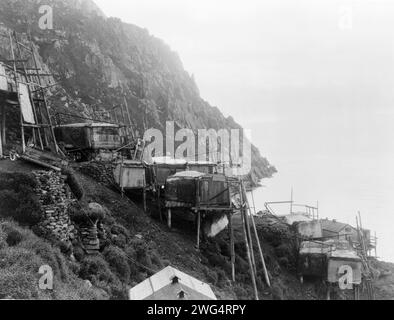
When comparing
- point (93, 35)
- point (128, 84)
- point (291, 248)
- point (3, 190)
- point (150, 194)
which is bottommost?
point (291, 248)

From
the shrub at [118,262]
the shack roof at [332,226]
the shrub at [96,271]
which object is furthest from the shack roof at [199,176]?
the shack roof at [332,226]

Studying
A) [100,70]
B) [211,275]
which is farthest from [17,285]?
[100,70]

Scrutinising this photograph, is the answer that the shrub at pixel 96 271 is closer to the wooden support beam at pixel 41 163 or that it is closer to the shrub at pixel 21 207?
the shrub at pixel 21 207

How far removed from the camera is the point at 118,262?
15.6 metres

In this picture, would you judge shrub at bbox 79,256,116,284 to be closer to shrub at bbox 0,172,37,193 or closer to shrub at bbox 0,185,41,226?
shrub at bbox 0,185,41,226

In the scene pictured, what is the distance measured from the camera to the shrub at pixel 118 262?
15336 mm

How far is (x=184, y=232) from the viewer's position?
78.4 feet

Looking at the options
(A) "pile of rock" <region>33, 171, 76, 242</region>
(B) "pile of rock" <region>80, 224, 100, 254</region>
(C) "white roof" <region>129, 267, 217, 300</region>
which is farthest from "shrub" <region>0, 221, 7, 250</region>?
(B) "pile of rock" <region>80, 224, 100, 254</region>

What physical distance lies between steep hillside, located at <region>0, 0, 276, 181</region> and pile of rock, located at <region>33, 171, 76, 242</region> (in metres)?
29.1

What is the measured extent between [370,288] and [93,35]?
68620mm

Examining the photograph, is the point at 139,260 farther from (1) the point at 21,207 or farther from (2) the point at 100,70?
(2) the point at 100,70

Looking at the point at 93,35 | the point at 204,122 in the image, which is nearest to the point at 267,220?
the point at 93,35

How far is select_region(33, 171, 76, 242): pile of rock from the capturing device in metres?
13.8
